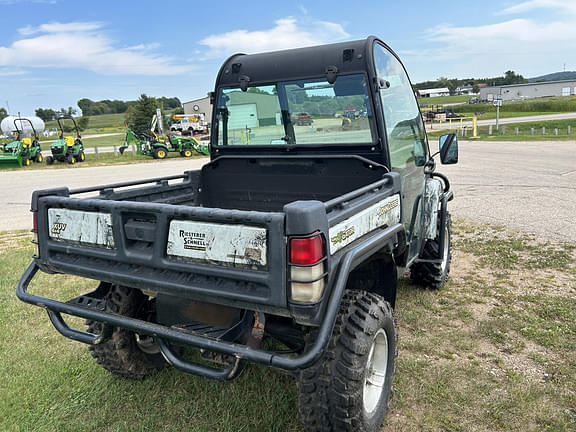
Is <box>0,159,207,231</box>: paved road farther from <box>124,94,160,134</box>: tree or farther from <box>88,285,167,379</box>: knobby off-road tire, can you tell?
<box>124,94,160,134</box>: tree

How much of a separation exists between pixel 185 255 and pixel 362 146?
5.76 feet

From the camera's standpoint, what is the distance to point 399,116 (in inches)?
148

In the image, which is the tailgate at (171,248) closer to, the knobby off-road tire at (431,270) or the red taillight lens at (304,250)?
the red taillight lens at (304,250)

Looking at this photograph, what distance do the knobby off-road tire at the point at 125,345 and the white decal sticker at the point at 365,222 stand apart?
1608mm

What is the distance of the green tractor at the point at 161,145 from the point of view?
75.0 feet

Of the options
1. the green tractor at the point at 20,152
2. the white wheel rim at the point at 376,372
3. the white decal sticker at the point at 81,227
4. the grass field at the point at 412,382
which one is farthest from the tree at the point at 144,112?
the white wheel rim at the point at 376,372

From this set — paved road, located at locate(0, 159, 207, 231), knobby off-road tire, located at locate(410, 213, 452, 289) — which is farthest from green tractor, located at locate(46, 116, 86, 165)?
knobby off-road tire, located at locate(410, 213, 452, 289)

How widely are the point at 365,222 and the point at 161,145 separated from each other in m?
21.5

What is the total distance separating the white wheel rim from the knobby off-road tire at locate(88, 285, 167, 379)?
1.59m

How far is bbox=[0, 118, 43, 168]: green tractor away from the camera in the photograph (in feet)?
64.8

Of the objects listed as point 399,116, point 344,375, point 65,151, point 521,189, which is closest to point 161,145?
point 65,151

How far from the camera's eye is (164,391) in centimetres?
334

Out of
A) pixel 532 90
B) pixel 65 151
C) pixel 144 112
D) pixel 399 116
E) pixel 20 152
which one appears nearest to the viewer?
pixel 399 116

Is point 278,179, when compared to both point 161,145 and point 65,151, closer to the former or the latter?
point 65,151
